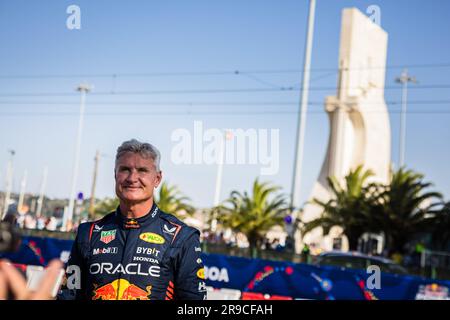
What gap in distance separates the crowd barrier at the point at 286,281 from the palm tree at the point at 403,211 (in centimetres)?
1563

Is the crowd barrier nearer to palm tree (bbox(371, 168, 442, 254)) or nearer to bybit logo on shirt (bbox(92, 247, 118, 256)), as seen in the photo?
bybit logo on shirt (bbox(92, 247, 118, 256))

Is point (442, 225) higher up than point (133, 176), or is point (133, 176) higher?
point (442, 225)

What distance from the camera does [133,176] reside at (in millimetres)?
2350

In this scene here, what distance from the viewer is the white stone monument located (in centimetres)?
4112

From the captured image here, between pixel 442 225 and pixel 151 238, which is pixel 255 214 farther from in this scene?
pixel 151 238

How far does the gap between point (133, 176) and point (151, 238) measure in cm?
24

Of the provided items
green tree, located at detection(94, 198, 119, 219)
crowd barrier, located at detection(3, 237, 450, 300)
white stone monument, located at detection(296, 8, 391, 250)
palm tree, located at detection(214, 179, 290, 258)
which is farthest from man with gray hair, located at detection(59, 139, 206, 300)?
white stone monument, located at detection(296, 8, 391, 250)

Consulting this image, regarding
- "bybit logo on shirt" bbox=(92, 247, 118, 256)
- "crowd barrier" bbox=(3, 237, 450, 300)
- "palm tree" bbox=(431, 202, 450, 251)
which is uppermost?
"palm tree" bbox=(431, 202, 450, 251)

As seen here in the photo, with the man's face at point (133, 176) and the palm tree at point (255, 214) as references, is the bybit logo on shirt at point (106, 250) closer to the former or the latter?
the man's face at point (133, 176)

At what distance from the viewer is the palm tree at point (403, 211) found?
91.5 ft

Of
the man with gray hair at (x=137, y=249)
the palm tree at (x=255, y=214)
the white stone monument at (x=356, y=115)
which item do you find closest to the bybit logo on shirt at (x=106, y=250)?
the man with gray hair at (x=137, y=249)

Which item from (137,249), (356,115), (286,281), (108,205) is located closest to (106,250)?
(137,249)
